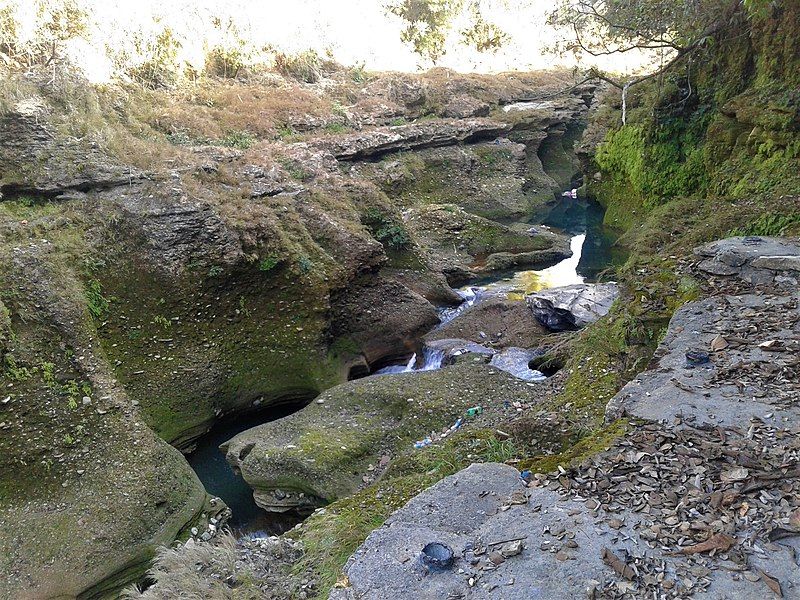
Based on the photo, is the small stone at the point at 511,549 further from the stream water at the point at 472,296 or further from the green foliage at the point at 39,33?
the green foliage at the point at 39,33

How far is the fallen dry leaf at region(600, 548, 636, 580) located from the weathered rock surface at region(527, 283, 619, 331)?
966cm

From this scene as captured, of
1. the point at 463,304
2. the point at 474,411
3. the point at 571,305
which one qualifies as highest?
the point at 571,305

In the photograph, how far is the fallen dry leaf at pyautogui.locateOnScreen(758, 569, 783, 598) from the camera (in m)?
3.25

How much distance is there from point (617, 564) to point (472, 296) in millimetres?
13526

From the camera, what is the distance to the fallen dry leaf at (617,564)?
354 centimetres

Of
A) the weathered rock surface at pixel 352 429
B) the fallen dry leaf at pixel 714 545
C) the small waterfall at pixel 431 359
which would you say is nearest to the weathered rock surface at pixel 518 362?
the weathered rock surface at pixel 352 429

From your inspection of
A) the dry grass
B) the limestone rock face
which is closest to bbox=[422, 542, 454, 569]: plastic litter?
the dry grass

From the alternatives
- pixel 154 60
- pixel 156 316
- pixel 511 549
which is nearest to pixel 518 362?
pixel 156 316

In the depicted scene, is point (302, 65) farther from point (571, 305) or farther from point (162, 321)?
point (571, 305)

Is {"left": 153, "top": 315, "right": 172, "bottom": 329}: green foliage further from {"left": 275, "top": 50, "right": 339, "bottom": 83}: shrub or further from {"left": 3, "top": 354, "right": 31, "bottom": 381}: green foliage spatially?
{"left": 275, "top": 50, "right": 339, "bottom": 83}: shrub

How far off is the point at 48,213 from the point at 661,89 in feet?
43.9

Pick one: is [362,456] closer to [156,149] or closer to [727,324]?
[727,324]

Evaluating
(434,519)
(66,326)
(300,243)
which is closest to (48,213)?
(66,326)

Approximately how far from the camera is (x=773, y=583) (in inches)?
130
